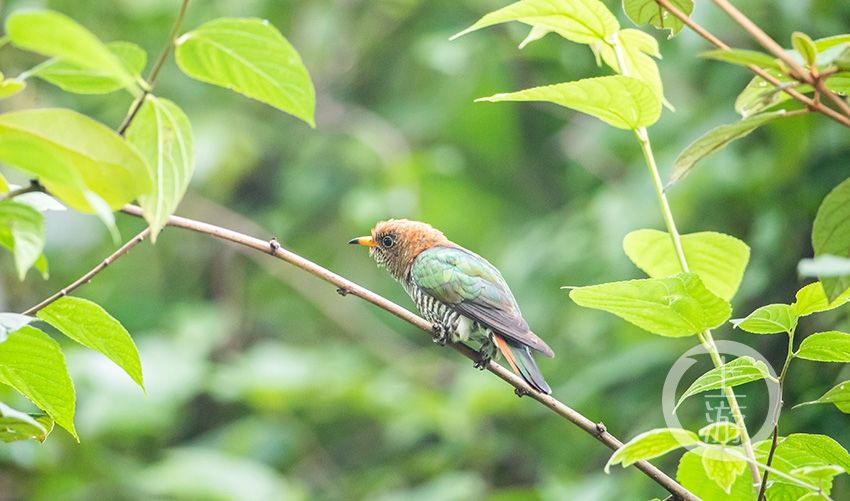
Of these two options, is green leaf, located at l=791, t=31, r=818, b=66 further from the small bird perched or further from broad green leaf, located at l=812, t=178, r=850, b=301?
the small bird perched

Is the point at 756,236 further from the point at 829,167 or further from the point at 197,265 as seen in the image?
the point at 197,265

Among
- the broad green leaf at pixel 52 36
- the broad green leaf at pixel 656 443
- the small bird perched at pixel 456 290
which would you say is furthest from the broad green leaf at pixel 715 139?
the small bird perched at pixel 456 290

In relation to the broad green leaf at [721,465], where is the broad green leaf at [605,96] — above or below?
above

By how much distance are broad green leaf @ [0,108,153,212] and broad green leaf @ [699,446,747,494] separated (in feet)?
2.72

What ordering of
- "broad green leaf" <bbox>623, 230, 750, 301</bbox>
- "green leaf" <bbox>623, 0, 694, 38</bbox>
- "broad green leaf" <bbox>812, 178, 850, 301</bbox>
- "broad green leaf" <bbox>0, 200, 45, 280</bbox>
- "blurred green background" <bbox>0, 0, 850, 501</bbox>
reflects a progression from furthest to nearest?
"blurred green background" <bbox>0, 0, 850, 501</bbox>
"broad green leaf" <bbox>623, 230, 750, 301</bbox>
"green leaf" <bbox>623, 0, 694, 38</bbox>
"broad green leaf" <bbox>812, 178, 850, 301</bbox>
"broad green leaf" <bbox>0, 200, 45, 280</bbox>

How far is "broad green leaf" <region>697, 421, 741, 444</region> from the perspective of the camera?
138 cm

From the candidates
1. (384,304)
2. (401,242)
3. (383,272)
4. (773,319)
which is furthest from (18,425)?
(383,272)

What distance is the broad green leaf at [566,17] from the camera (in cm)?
146

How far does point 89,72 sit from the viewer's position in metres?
1.29

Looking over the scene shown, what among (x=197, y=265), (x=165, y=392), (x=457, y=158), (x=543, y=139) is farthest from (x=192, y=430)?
(x=543, y=139)

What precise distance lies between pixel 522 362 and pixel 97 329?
152 cm

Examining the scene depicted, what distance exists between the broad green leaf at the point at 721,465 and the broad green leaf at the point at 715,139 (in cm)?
39

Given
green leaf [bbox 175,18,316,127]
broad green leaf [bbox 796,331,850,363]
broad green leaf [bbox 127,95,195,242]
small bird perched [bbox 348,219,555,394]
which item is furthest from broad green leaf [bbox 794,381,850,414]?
small bird perched [bbox 348,219,555,394]

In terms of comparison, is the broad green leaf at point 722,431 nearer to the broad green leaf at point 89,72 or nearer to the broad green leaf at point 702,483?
the broad green leaf at point 702,483
